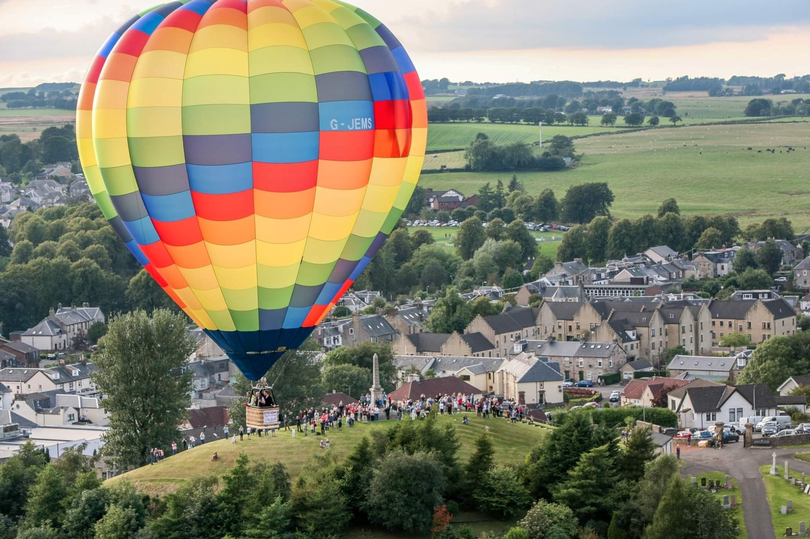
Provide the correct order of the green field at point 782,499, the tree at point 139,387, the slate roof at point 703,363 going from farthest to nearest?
the slate roof at point 703,363
the tree at point 139,387
the green field at point 782,499

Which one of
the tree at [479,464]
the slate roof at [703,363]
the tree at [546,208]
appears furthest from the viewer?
the tree at [546,208]

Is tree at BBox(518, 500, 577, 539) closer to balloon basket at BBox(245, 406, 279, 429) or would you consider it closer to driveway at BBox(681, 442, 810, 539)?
driveway at BBox(681, 442, 810, 539)

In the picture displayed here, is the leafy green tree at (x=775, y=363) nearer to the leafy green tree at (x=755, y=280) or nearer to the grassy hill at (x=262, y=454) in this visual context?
the grassy hill at (x=262, y=454)

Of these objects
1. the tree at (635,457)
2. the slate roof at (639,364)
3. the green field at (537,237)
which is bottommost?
the green field at (537,237)

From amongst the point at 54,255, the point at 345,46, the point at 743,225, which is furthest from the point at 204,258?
the point at 743,225

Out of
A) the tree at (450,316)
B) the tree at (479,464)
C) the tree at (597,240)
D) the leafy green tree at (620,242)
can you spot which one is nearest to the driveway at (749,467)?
the tree at (479,464)

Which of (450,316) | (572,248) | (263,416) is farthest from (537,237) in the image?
(263,416)

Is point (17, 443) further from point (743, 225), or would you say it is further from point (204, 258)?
point (743, 225)
